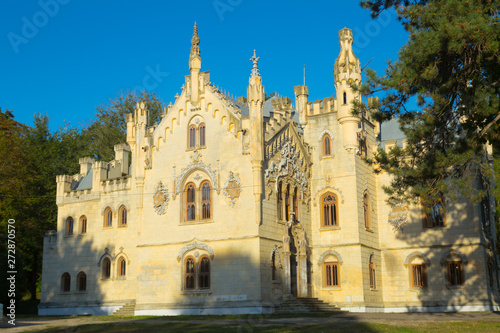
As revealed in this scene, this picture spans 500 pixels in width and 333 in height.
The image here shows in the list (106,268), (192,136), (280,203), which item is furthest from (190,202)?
(106,268)

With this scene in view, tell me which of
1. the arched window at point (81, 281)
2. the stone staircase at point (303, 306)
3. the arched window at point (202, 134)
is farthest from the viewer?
the arched window at point (81, 281)

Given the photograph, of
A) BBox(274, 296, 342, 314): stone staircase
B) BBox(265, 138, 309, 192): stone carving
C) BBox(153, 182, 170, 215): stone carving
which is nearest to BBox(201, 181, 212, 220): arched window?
BBox(153, 182, 170, 215): stone carving

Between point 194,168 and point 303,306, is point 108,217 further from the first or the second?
point 303,306

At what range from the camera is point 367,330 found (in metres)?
21.8

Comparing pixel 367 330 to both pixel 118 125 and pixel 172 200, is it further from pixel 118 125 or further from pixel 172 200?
pixel 118 125

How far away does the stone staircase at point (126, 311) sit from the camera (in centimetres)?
3706

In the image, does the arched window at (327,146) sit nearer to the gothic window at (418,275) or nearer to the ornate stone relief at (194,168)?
the ornate stone relief at (194,168)

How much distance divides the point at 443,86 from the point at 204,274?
19592 mm

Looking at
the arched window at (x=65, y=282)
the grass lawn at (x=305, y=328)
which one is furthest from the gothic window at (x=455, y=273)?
the arched window at (x=65, y=282)

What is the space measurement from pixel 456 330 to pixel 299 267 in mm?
15444

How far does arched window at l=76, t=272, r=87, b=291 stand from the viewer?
41656 mm

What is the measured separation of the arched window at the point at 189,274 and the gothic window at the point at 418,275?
14648 millimetres

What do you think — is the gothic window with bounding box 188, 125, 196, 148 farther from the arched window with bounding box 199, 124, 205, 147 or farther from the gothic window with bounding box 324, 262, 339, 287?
the gothic window with bounding box 324, 262, 339, 287

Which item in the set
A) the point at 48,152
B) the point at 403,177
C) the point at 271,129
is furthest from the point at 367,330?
the point at 48,152
